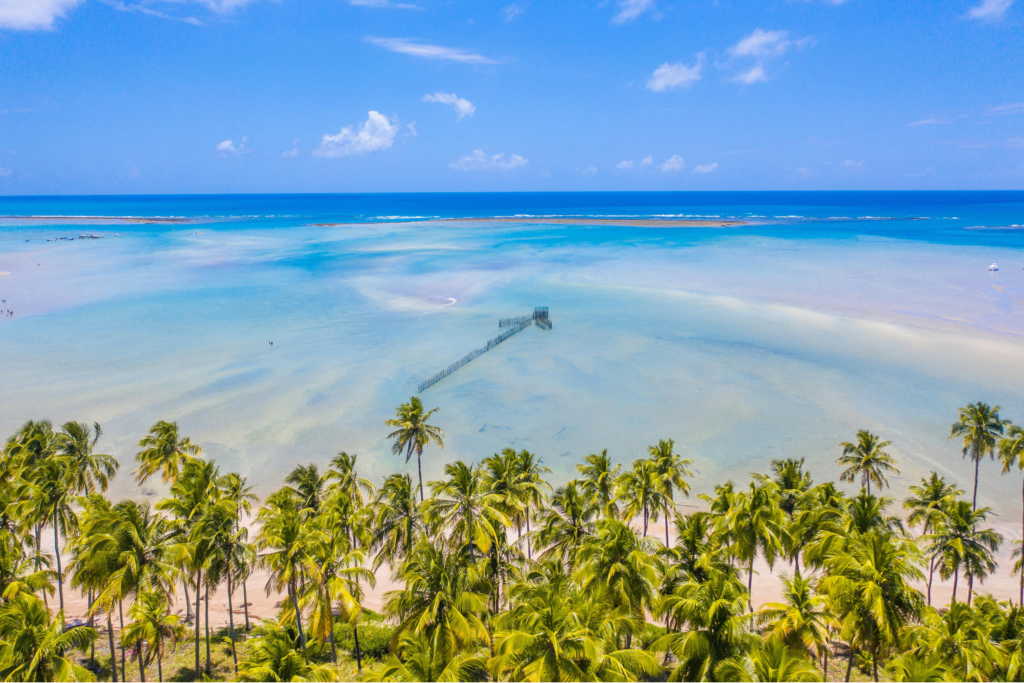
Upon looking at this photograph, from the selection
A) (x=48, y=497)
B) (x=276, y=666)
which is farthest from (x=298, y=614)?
(x=48, y=497)

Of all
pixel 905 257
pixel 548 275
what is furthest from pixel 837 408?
pixel 905 257

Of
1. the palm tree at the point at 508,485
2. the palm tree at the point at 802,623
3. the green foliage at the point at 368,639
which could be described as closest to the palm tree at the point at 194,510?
the green foliage at the point at 368,639

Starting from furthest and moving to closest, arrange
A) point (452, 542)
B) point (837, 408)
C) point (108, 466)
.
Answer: point (837, 408)
point (108, 466)
point (452, 542)

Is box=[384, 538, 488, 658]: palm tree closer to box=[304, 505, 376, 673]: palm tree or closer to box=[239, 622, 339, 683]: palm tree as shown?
box=[304, 505, 376, 673]: palm tree

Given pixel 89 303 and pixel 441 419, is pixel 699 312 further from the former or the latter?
pixel 89 303

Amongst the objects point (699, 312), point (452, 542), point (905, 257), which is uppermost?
point (905, 257)

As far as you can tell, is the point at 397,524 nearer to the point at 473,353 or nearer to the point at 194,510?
the point at 194,510

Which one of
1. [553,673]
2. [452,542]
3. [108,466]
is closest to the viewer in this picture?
[553,673]
